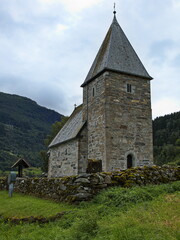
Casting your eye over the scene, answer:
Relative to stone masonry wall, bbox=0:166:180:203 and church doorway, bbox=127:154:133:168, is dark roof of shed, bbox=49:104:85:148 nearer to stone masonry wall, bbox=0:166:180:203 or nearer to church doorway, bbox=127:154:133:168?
church doorway, bbox=127:154:133:168

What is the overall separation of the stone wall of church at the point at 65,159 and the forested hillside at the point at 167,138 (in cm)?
4960

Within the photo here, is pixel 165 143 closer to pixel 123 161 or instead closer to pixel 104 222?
pixel 123 161

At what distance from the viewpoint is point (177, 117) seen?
88750 millimetres

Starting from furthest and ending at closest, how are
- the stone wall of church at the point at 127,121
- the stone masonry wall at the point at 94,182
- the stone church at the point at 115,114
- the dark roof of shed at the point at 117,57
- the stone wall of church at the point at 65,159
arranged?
1. the stone wall of church at the point at 65,159
2. the dark roof of shed at the point at 117,57
3. the stone church at the point at 115,114
4. the stone wall of church at the point at 127,121
5. the stone masonry wall at the point at 94,182

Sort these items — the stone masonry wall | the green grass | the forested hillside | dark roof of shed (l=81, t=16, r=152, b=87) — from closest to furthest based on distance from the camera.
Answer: the green grass → the stone masonry wall → dark roof of shed (l=81, t=16, r=152, b=87) → the forested hillside

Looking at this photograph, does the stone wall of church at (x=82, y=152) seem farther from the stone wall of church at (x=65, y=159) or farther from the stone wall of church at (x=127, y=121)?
the stone wall of church at (x=127, y=121)

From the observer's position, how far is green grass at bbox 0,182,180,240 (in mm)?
5087

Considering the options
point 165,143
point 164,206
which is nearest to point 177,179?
point 164,206

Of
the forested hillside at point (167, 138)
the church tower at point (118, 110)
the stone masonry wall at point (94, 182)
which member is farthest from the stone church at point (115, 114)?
the forested hillside at point (167, 138)

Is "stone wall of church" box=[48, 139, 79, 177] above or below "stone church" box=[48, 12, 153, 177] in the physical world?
below

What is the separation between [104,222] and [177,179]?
558 centimetres

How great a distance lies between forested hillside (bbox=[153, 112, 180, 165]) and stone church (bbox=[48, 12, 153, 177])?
53.8 m

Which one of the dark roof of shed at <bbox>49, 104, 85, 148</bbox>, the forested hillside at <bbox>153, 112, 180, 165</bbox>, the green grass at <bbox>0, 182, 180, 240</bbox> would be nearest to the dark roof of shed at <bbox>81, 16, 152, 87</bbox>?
the dark roof of shed at <bbox>49, 104, 85, 148</bbox>

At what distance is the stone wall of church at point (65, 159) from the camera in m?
21.1
